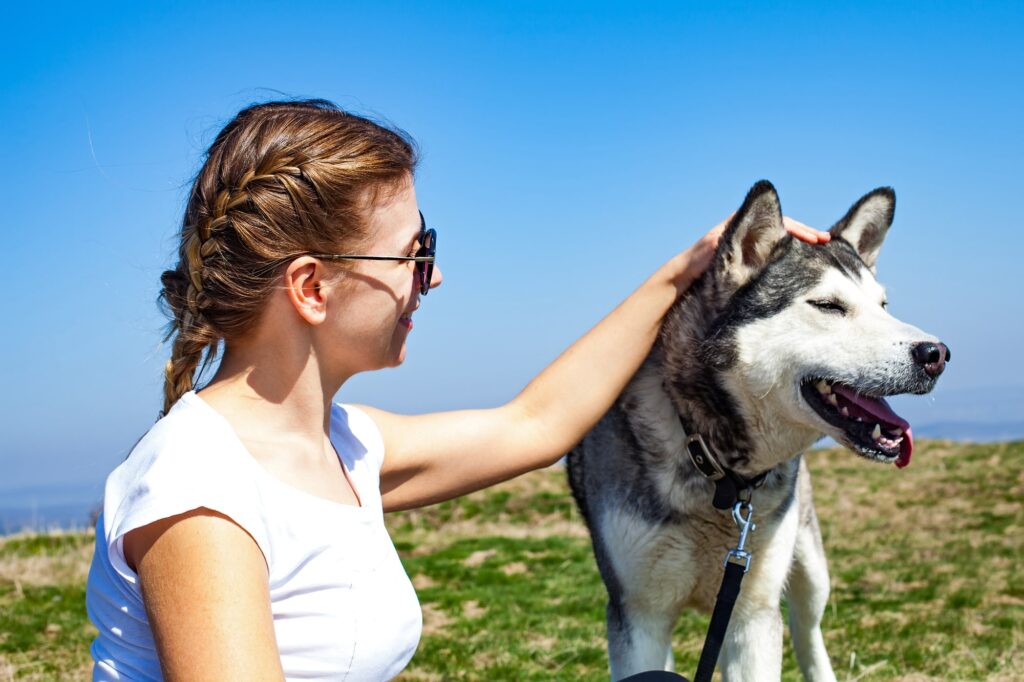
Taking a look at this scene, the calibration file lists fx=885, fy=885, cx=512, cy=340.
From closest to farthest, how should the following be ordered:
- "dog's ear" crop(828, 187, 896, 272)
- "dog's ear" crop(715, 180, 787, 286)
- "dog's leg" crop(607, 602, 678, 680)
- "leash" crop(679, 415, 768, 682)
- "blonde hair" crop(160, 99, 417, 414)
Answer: "blonde hair" crop(160, 99, 417, 414) → "leash" crop(679, 415, 768, 682) → "dog's ear" crop(715, 180, 787, 286) → "dog's leg" crop(607, 602, 678, 680) → "dog's ear" crop(828, 187, 896, 272)

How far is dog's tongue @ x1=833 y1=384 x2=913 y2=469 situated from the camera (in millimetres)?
2957

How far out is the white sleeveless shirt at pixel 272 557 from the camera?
1.70 m

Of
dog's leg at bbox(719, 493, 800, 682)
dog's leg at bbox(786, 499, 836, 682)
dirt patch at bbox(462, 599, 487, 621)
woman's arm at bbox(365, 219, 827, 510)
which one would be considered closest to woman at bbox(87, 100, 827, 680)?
woman's arm at bbox(365, 219, 827, 510)

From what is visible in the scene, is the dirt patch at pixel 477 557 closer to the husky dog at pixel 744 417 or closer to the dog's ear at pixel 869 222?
the husky dog at pixel 744 417

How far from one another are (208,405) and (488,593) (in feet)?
19.7

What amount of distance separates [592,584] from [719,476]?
5.02 meters

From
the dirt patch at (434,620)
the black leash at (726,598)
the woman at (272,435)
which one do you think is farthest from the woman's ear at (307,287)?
the dirt patch at (434,620)

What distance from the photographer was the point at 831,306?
10.3 ft

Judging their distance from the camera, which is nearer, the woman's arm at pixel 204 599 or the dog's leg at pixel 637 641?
the woman's arm at pixel 204 599

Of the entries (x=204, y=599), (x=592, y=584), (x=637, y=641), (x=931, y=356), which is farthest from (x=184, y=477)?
(x=592, y=584)

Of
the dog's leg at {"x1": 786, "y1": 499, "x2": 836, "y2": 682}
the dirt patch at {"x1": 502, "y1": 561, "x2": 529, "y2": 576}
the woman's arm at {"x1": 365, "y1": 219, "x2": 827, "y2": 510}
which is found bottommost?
the dirt patch at {"x1": 502, "y1": 561, "x2": 529, "y2": 576}

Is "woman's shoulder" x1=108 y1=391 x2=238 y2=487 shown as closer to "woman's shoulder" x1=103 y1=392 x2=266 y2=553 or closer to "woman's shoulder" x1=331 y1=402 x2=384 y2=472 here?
"woman's shoulder" x1=103 y1=392 x2=266 y2=553

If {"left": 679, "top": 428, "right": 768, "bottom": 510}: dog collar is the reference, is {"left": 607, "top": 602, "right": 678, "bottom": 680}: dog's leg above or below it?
below

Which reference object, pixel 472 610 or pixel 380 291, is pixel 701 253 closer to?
pixel 380 291
